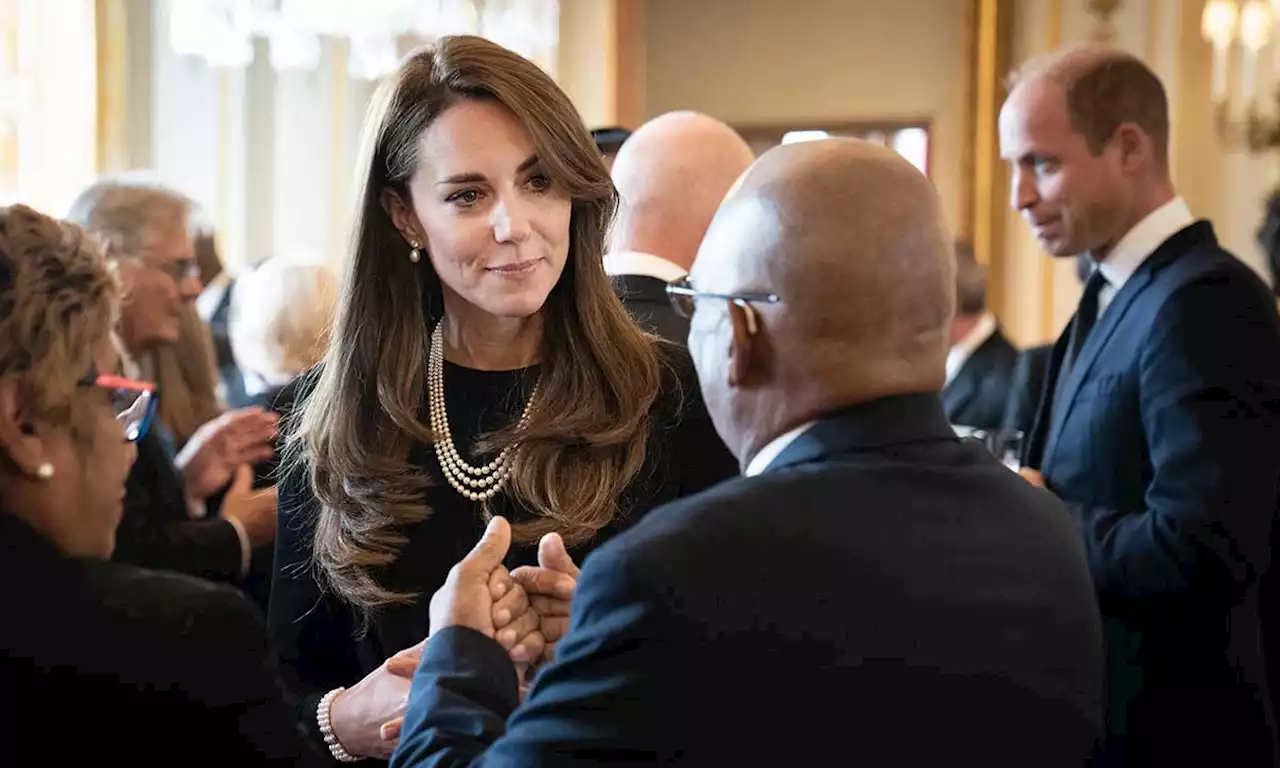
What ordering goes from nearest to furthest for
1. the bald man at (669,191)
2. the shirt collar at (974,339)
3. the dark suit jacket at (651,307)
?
1. the dark suit jacket at (651,307)
2. the bald man at (669,191)
3. the shirt collar at (974,339)

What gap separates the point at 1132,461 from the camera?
2.99m

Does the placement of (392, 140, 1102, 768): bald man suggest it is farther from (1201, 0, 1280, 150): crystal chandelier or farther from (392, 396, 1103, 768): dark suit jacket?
(1201, 0, 1280, 150): crystal chandelier

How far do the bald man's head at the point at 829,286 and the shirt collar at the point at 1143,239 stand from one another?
5.48ft

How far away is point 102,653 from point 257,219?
23.4ft

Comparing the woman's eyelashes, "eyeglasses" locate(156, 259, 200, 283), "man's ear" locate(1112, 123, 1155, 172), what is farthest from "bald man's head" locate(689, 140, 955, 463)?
"eyeglasses" locate(156, 259, 200, 283)

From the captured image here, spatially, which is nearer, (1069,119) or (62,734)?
(62,734)

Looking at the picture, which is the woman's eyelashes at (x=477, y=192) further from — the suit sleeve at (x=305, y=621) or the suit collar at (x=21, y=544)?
the suit collar at (x=21, y=544)

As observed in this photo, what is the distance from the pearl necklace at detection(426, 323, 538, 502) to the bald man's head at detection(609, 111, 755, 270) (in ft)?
3.82

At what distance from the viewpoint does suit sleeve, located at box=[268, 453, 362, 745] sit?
7.76 ft

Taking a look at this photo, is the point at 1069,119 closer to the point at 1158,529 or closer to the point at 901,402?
the point at 1158,529

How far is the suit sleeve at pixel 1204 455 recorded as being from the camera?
112 inches

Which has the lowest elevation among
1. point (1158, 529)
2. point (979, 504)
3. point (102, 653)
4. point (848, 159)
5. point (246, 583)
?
point (246, 583)

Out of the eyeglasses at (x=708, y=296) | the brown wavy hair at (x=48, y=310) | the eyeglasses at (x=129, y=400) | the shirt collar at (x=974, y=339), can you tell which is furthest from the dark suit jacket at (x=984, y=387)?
the brown wavy hair at (x=48, y=310)

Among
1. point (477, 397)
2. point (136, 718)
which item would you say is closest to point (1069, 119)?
point (477, 397)
